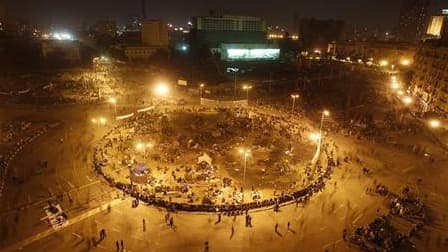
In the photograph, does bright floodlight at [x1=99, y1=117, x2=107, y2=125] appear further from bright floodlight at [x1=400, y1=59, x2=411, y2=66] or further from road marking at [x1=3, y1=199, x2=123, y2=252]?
bright floodlight at [x1=400, y1=59, x2=411, y2=66]

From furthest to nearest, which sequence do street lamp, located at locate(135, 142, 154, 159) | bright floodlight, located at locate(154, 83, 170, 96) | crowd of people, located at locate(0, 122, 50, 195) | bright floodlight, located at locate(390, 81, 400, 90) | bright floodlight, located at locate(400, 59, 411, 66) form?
bright floodlight, located at locate(400, 59, 411, 66) → bright floodlight, located at locate(390, 81, 400, 90) → bright floodlight, located at locate(154, 83, 170, 96) → street lamp, located at locate(135, 142, 154, 159) → crowd of people, located at locate(0, 122, 50, 195)

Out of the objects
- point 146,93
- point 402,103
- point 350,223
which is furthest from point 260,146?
point 402,103

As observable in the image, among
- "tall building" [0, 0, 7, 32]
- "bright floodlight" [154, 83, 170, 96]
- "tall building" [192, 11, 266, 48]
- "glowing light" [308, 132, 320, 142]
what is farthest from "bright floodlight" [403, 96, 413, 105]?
"tall building" [0, 0, 7, 32]

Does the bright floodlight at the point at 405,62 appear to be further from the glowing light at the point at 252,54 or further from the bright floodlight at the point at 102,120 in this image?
the bright floodlight at the point at 102,120

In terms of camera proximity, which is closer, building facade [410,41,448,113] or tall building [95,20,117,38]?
building facade [410,41,448,113]

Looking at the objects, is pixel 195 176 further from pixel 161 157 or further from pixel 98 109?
pixel 98 109

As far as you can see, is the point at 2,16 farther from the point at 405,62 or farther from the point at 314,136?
the point at 405,62

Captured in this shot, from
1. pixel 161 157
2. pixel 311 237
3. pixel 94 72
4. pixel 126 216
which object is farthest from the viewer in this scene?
pixel 94 72
